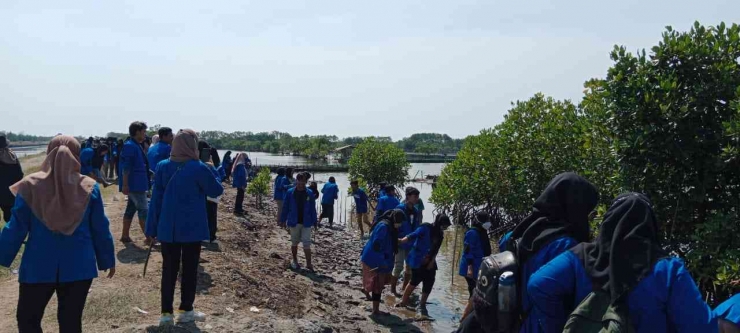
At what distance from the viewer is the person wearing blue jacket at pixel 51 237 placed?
12.6ft

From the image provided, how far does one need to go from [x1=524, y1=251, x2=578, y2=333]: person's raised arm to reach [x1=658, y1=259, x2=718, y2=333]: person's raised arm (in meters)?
0.40

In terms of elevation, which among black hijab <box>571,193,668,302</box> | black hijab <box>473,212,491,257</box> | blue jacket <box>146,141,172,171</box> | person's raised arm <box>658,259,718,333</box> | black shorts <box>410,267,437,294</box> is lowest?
black shorts <box>410,267,437,294</box>

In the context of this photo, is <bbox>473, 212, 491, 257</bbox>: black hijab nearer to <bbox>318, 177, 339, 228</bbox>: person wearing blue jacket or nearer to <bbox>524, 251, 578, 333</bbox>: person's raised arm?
<bbox>524, 251, 578, 333</bbox>: person's raised arm

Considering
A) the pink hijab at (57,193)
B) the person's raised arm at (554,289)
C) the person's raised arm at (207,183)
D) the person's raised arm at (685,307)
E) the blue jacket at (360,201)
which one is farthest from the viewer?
the blue jacket at (360,201)

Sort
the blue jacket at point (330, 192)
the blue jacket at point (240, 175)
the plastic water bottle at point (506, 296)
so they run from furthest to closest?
the blue jacket at point (330, 192)
the blue jacket at point (240, 175)
the plastic water bottle at point (506, 296)

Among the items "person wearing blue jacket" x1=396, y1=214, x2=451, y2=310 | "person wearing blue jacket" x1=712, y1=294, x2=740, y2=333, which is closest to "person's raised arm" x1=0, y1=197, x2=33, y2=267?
"person wearing blue jacket" x1=712, y1=294, x2=740, y2=333

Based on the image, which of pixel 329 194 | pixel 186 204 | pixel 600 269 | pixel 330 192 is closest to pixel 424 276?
pixel 186 204

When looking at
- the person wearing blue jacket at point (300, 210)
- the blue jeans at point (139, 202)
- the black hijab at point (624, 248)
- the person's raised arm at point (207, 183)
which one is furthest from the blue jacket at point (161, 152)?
the black hijab at point (624, 248)

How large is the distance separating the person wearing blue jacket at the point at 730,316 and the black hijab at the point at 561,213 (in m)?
0.79

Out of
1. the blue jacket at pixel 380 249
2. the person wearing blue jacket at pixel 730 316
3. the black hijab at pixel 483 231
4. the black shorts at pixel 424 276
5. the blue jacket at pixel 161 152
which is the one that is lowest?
the black shorts at pixel 424 276

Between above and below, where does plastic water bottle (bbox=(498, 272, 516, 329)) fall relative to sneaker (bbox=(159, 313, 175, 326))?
above

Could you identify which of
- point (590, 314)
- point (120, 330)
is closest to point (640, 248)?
point (590, 314)

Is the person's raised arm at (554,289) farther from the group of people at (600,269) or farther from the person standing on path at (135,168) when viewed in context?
the person standing on path at (135,168)

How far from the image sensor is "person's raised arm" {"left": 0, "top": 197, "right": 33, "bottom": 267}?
3.85 meters
